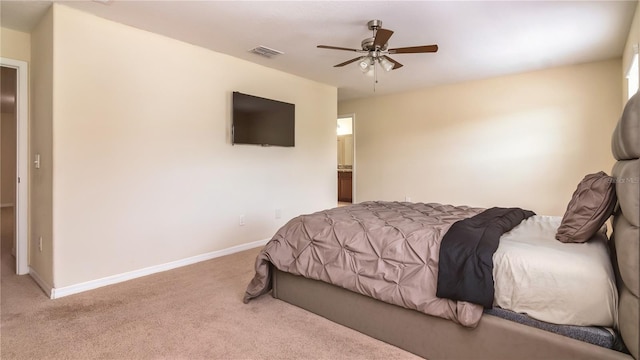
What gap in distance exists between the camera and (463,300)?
1.66 metres

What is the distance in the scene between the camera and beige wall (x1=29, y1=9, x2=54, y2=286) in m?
2.72

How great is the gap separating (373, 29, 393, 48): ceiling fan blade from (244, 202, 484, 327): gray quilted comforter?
1.43m

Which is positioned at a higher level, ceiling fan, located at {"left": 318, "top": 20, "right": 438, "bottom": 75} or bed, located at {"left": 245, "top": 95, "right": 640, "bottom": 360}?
ceiling fan, located at {"left": 318, "top": 20, "right": 438, "bottom": 75}

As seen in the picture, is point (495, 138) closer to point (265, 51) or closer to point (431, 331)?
point (265, 51)

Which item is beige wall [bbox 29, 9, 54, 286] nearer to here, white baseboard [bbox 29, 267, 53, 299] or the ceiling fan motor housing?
white baseboard [bbox 29, 267, 53, 299]

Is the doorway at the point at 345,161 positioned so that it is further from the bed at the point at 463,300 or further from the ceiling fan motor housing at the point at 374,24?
the bed at the point at 463,300

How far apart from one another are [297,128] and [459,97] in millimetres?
2594

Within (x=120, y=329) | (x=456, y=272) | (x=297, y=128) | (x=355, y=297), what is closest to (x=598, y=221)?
(x=456, y=272)

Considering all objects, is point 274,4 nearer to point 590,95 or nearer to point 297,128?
point 297,128

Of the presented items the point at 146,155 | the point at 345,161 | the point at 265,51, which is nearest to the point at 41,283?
the point at 146,155

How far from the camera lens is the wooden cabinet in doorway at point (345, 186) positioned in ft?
27.2

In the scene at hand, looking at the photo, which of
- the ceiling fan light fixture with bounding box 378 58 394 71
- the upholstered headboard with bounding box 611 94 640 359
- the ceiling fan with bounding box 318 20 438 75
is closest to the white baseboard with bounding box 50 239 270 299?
the ceiling fan with bounding box 318 20 438 75

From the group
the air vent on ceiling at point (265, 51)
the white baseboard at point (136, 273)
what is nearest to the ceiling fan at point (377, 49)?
the air vent on ceiling at point (265, 51)

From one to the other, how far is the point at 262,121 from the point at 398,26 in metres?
1.98
